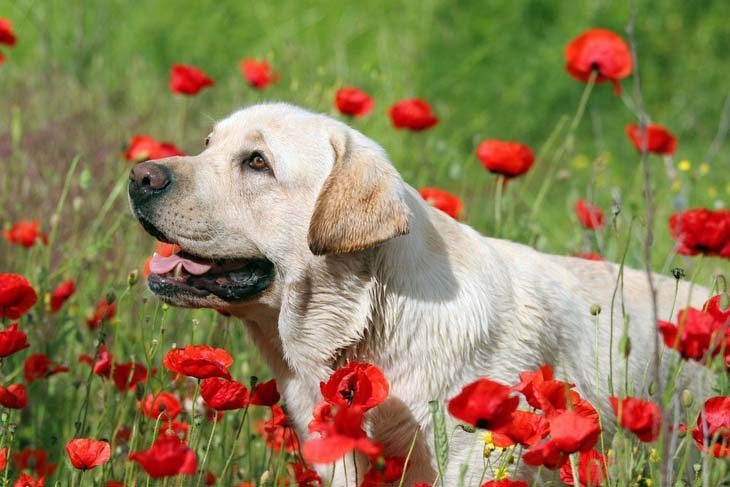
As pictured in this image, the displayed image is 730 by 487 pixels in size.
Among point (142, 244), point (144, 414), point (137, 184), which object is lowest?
point (142, 244)

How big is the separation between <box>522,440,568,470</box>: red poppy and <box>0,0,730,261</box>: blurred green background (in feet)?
15.1

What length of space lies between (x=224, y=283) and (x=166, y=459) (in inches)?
52.7

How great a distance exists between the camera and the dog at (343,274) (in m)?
3.32

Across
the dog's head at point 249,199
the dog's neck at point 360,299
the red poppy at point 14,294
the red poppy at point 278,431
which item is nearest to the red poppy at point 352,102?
the dog's head at point 249,199

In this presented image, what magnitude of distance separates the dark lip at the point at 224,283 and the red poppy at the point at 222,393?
0.67 metres

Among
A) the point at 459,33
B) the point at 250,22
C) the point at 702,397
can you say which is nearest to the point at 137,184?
the point at 702,397

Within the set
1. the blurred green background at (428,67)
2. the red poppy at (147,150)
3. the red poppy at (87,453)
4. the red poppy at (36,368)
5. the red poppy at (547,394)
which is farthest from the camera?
the blurred green background at (428,67)

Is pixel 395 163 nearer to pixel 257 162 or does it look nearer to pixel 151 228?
pixel 257 162

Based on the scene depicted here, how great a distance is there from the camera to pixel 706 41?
889 cm

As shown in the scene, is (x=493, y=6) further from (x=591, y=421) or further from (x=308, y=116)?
(x=591, y=421)

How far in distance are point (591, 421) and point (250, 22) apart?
7599 mm

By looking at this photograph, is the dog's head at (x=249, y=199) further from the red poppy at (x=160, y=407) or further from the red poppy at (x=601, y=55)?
the red poppy at (x=601, y=55)

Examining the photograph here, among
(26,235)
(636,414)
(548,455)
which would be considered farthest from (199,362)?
(26,235)

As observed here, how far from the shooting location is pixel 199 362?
268cm
